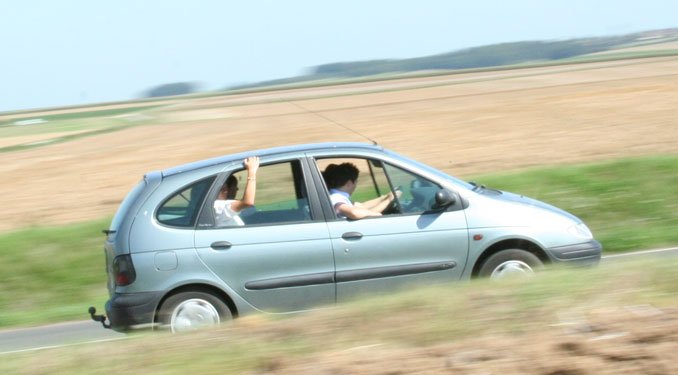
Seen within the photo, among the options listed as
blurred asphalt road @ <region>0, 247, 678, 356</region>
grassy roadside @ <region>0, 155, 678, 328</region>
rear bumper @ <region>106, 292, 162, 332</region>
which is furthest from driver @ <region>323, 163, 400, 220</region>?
grassy roadside @ <region>0, 155, 678, 328</region>

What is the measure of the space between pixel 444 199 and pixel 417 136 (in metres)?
23.7

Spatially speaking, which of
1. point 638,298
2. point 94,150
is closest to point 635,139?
point 638,298

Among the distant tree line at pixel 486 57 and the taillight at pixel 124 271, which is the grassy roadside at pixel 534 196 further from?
the distant tree line at pixel 486 57

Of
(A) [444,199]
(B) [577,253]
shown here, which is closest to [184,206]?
(A) [444,199]

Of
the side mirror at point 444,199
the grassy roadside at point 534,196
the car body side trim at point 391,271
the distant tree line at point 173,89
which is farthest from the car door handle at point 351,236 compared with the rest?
the distant tree line at point 173,89

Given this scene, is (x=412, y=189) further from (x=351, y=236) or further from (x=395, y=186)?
(x=351, y=236)

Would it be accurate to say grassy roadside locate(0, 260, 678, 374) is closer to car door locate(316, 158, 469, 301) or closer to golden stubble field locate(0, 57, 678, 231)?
car door locate(316, 158, 469, 301)

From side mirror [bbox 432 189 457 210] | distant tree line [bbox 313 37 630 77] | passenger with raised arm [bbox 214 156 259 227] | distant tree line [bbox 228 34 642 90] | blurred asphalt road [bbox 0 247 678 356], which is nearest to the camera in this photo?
passenger with raised arm [bbox 214 156 259 227]

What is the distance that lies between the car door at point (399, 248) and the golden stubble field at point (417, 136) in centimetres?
1116

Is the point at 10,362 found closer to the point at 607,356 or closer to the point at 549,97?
the point at 607,356

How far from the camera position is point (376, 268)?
7645mm

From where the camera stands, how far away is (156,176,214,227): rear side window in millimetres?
7625

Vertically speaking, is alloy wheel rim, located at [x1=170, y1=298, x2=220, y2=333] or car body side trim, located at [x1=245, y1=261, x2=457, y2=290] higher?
car body side trim, located at [x1=245, y1=261, x2=457, y2=290]

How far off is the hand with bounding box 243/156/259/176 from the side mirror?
147cm
